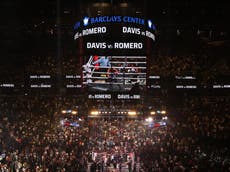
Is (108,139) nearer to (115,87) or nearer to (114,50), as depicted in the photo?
(115,87)

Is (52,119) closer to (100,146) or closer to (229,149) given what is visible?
(100,146)

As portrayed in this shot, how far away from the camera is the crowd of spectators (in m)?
13.0

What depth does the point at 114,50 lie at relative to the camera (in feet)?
30.9

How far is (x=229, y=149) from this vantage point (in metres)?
13.4

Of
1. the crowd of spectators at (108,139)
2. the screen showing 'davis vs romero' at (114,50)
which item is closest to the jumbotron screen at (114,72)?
the screen showing 'davis vs romero' at (114,50)

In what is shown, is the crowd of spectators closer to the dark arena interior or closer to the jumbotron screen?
the dark arena interior

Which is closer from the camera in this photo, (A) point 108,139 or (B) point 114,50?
(B) point 114,50

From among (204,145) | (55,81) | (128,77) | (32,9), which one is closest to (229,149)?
(204,145)

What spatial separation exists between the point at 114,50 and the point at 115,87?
1002 millimetres

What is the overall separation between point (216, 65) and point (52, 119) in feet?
24.5

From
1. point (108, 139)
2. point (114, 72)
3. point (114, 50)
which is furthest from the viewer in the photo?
point (108, 139)

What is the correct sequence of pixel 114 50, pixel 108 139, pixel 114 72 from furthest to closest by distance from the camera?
pixel 108 139 → pixel 114 72 → pixel 114 50

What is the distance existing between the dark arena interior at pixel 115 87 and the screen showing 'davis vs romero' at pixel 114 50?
2cm

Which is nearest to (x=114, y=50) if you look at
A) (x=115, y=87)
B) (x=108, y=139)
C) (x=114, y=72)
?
(x=114, y=72)
